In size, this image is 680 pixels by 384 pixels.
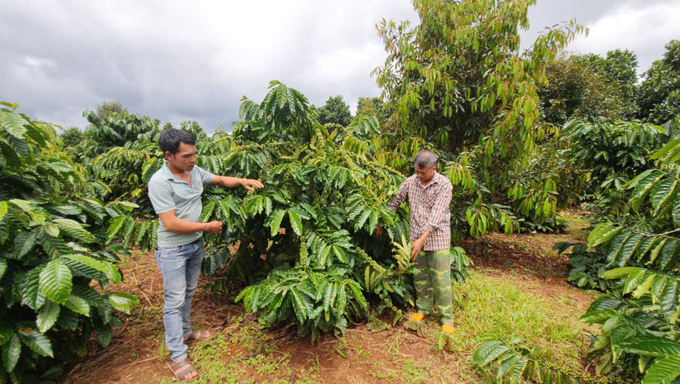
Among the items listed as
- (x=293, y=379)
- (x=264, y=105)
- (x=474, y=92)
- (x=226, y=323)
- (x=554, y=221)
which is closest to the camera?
(x=293, y=379)

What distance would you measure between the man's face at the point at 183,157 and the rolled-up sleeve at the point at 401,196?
1669mm

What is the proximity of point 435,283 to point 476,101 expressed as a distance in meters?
2.45

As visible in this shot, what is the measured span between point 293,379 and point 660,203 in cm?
218

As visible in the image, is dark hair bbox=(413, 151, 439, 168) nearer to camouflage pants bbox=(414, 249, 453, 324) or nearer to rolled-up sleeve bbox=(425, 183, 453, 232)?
rolled-up sleeve bbox=(425, 183, 453, 232)

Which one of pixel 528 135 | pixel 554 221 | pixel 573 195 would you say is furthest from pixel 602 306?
pixel 554 221

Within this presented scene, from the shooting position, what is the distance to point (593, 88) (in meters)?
9.62

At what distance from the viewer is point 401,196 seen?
267 centimetres

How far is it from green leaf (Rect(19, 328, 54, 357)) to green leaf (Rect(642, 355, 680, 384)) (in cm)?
247

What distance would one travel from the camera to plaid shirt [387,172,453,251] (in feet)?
7.73

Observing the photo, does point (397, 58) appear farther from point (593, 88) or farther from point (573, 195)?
point (593, 88)

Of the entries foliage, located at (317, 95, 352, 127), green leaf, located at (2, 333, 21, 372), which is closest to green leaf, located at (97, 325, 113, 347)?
green leaf, located at (2, 333, 21, 372)

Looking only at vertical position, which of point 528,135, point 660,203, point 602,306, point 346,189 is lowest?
point 602,306

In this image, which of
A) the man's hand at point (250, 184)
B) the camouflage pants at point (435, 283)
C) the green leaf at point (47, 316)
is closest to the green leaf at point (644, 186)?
the camouflage pants at point (435, 283)

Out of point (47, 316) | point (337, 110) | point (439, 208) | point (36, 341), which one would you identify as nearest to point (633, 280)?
point (439, 208)
